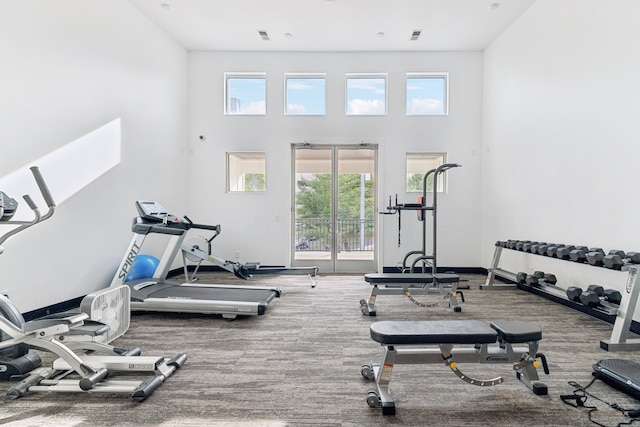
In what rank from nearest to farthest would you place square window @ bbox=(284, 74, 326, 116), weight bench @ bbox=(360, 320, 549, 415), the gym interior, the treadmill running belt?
weight bench @ bbox=(360, 320, 549, 415)
the gym interior
the treadmill running belt
square window @ bbox=(284, 74, 326, 116)

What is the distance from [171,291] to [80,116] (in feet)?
7.96

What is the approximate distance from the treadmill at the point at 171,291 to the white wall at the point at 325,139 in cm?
212

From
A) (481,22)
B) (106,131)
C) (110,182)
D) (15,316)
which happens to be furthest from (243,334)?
(481,22)

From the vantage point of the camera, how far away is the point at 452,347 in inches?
84.4

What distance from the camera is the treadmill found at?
3707 millimetres

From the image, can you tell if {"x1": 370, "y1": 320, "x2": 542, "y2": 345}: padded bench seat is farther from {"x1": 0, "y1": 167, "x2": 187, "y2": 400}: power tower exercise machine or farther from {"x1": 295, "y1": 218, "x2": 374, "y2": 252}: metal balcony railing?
{"x1": 295, "y1": 218, "x2": 374, "y2": 252}: metal balcony railing

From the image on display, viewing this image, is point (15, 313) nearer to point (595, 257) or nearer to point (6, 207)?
point (6, 207)

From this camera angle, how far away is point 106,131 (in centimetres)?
448

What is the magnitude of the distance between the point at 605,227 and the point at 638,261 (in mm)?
744

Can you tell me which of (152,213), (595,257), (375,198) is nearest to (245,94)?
(375,198)

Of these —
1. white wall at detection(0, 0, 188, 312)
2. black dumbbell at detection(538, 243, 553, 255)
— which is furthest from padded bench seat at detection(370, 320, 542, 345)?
white wall at detection(0, 0, 188, 312)

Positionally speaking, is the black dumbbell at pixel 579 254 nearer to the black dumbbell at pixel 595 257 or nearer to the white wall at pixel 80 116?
the black dumbbell at pixel 595 257

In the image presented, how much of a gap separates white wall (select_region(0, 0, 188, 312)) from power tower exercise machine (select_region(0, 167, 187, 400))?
4.09 ft

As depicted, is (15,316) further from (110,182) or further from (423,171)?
(423,171)
